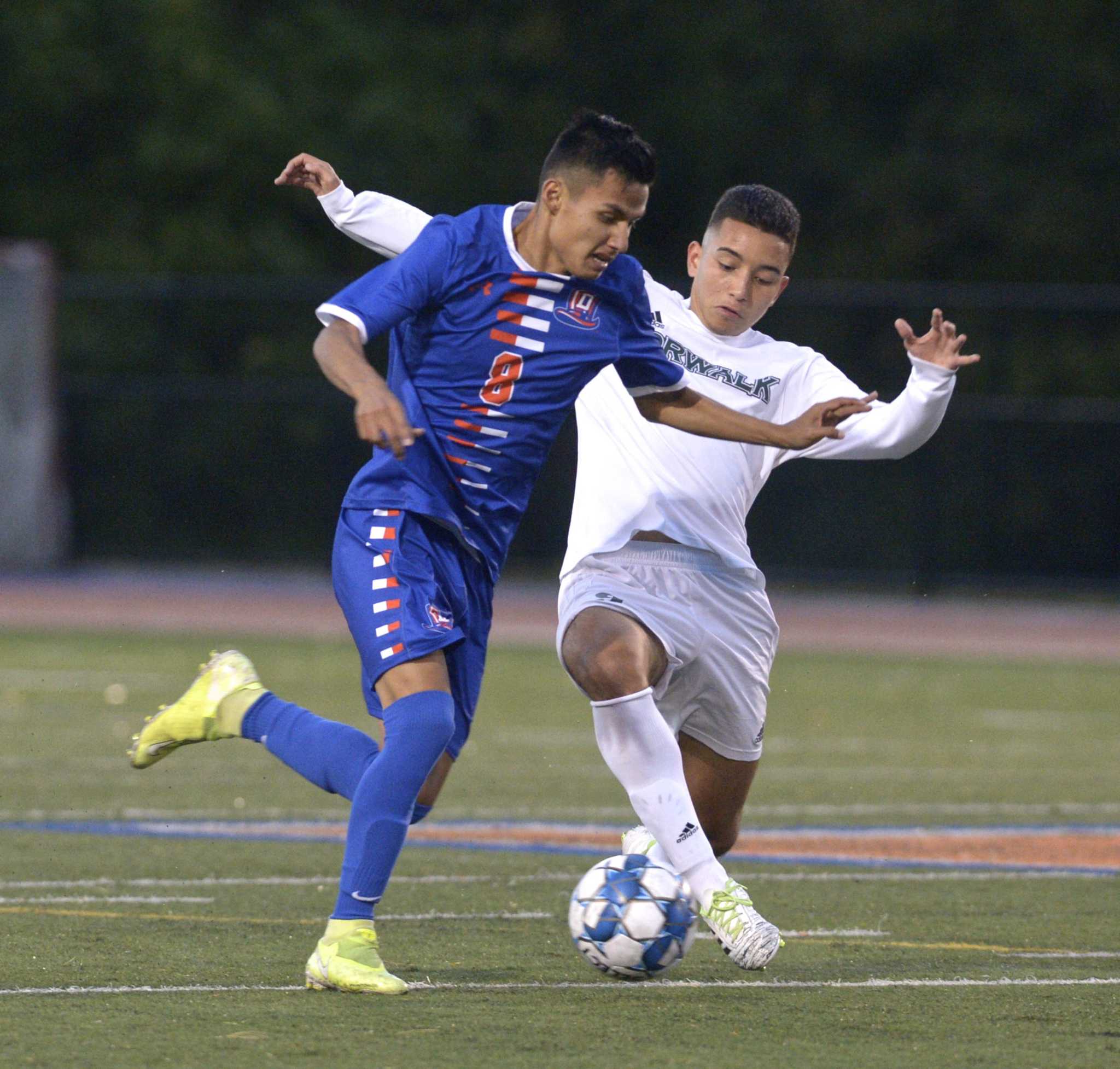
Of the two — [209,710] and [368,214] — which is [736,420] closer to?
[368,214]

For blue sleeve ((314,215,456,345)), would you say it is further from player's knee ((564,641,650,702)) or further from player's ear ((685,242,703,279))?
player's ear ((685,242,703,279))

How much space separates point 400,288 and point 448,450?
45 cm

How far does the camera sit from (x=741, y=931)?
5.84m

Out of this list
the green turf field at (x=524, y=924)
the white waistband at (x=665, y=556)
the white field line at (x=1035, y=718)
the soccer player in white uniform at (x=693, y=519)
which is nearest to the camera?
the green turf field at (x=524, y=924)

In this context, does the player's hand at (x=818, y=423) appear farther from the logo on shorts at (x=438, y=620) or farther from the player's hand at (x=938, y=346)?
the logo on shorts at (x=438, y=620)

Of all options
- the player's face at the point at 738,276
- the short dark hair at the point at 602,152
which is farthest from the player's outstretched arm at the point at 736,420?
the short dark hair at the point at 602,152

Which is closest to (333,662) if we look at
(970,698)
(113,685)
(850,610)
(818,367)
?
(113,685)

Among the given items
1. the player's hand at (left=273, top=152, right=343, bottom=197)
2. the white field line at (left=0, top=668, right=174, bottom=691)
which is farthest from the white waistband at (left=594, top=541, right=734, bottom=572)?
the white field line at (left=0, top=668, right=174, bottom=691)

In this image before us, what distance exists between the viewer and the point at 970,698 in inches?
647

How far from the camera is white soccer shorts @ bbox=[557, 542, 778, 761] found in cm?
646

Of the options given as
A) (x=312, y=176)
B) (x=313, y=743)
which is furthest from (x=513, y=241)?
(x=313, y=743)

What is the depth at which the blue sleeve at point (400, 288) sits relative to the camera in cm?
547

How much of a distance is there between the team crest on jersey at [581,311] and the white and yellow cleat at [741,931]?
1483 millimetres

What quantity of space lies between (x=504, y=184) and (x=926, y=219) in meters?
5.82
